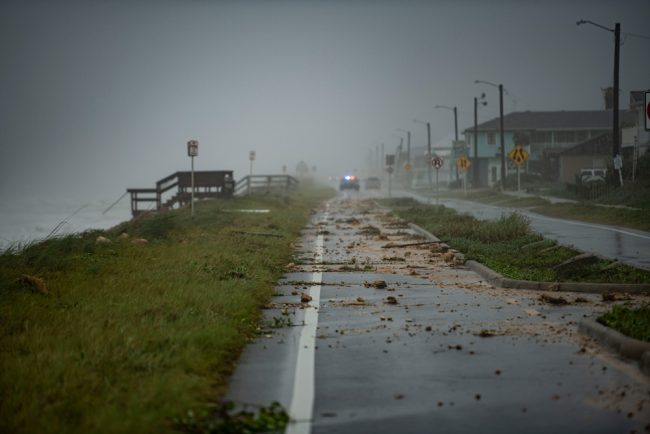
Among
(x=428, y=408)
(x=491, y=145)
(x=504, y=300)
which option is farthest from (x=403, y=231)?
(x=491, y=145)

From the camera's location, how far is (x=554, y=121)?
301 ft

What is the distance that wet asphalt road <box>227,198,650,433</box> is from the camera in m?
5.57

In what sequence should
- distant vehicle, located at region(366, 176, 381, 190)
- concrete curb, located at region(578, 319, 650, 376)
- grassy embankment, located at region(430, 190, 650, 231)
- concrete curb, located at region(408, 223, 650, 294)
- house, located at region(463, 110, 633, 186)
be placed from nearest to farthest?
concrete curb, located at region(578, 319, 650, 376) → concrete curb, located at region(408, 223, 650, 294) → grassy embankment, located at region(430, 190, 650, 231) → house, located at region(463, 110, 633, 186) → distant vehicle, located at region(366, 176, 381, 190)

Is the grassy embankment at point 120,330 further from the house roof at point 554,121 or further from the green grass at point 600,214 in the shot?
the house roof at point 554,121

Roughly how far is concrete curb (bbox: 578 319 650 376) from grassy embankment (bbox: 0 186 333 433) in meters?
3.54

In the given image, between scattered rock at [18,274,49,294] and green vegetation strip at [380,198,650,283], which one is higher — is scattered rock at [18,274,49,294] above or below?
above

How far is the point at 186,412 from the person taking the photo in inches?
218

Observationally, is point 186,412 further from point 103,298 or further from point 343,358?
point 103,298

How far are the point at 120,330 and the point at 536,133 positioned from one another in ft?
287

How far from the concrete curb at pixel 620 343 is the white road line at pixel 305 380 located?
9.24ft

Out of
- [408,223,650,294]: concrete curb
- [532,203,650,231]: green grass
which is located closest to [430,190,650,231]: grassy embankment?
[532,203,650,231]: green grass

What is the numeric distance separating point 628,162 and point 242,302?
4272 cm

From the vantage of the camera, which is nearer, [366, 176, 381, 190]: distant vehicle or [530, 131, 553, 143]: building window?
[530, 131, 553, 143]: building window

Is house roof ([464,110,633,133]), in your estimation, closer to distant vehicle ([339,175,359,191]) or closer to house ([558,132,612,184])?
distant vehicle ([339,175,359,191])
